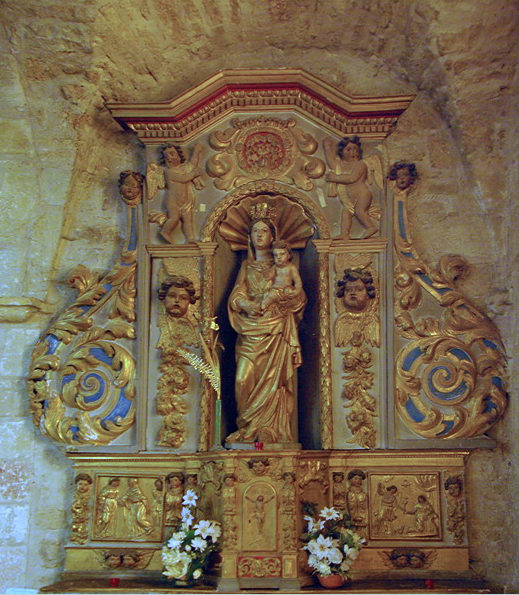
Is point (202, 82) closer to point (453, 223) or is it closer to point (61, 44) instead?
point (61, 44)

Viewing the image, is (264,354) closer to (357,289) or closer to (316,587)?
(357,289)

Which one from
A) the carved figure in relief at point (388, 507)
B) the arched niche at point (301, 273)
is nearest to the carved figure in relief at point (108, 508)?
the arched niche at point (301, 273)

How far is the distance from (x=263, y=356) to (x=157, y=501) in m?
1.20

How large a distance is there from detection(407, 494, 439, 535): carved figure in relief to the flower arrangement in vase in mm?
409

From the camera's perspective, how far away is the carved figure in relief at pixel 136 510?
5621mm

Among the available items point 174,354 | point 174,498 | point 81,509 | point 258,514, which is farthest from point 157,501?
point 174,354

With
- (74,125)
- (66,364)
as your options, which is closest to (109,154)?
(74,125)

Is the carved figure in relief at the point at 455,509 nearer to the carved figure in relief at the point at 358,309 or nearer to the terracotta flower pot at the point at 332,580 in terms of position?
the terracotta flower pot at the point at 332,580

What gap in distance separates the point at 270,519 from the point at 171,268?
6.41 ft

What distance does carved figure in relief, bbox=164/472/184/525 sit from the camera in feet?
18.4

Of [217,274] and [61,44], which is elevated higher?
[61,44]

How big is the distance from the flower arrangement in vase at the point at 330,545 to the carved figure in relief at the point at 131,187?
2.54 meters

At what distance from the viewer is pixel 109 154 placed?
6.49 m

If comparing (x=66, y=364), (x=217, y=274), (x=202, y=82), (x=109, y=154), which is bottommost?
(x=66, y=364)
